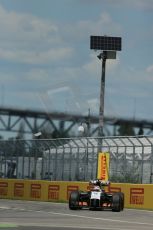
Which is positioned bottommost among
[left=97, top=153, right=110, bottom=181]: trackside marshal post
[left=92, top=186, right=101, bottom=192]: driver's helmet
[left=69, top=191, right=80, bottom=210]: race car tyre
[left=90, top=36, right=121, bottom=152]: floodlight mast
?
[left=69, top=191, right=80, bottom=210]: race car tyre

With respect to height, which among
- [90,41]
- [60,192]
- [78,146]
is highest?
[90,41]

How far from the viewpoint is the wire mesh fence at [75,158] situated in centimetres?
3791

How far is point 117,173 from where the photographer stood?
39031 millimetres

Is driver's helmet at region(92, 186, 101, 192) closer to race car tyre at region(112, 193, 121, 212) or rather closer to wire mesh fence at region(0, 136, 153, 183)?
race car tyre at region(112, 193, 121, 212)

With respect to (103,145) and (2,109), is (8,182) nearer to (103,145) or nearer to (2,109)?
(103,145)

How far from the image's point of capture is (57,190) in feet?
138

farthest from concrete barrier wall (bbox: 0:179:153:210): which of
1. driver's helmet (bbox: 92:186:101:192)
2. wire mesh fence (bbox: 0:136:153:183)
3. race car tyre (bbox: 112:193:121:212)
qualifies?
driver's helmet (bbox: 92:186:101:192)

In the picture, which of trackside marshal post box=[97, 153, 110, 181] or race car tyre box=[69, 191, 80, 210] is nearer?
race car tyre box=[69, 191, 80, 210]

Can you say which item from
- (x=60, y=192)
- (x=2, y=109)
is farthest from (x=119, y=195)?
(x=2, y=109)

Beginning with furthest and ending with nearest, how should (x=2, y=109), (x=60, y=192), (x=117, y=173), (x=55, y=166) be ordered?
(x=2, y=109)
(x=55, y=166)
(x=60, y=192)
(x=117, y=173)

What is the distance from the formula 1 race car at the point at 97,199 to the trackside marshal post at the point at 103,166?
27.4ft

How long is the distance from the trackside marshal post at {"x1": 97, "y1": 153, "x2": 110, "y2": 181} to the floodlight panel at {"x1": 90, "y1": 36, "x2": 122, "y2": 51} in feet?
24.6

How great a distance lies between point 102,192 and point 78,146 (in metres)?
13.9

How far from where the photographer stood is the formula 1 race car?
29.0 m
